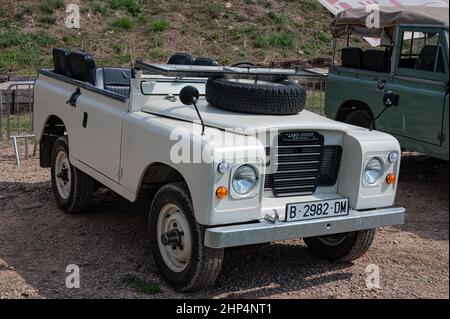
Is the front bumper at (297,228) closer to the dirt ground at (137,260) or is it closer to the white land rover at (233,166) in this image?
the white land rover at (233,166)

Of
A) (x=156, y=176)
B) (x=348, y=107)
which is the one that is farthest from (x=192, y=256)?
(x=348, y=107)

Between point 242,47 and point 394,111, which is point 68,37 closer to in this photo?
point 242,47

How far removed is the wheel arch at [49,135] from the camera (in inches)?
260

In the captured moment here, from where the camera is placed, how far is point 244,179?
13.0 ft

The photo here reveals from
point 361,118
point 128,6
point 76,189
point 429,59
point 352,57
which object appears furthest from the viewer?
point 128,6

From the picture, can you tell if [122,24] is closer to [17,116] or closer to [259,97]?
[17,116]

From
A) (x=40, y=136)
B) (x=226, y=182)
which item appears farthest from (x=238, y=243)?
(x=40, y=136)

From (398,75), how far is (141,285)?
439cm

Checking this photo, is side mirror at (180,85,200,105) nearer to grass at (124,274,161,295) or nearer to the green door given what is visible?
grass at (124,274,161,295)

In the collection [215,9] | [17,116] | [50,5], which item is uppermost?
[215,9]

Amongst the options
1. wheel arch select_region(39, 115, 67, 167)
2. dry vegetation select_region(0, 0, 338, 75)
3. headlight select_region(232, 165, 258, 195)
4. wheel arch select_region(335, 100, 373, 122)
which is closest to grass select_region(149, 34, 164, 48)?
dry vegetation select_region(0, 0, 338, 75)

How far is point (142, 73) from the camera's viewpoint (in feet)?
16.4

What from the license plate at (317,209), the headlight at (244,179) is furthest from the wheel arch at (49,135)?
the license plate at (317,209)

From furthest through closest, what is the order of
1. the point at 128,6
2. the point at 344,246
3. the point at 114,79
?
1. the point at 128,6
2. the point at 114,79
3. the point at 344,246
